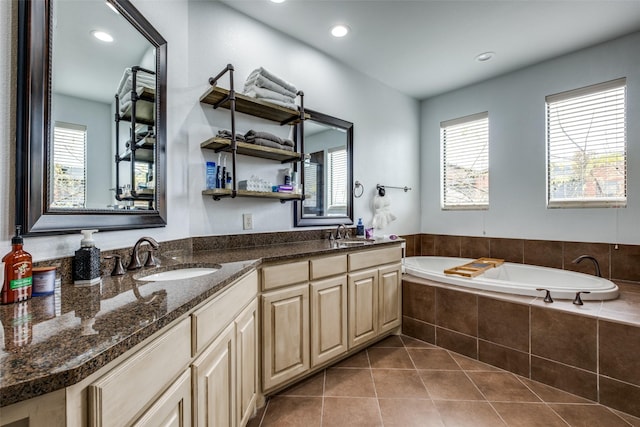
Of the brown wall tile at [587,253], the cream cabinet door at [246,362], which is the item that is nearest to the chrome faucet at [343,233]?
the cream cabinet door at [246,362]

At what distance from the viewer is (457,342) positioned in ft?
7.66

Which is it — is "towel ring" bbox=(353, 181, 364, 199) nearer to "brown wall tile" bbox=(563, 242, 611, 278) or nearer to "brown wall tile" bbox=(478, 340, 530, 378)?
"brown wall tile" bbox=(478, 340, 530, 378)

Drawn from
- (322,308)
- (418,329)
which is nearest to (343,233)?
(322,308)

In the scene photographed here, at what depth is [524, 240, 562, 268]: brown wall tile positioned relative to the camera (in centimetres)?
279

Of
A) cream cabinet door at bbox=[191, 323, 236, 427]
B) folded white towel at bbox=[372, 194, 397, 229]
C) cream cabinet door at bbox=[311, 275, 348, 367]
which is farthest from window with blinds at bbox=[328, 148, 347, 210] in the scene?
cream cabinet door at bbox=[191, 323, 236, 427]

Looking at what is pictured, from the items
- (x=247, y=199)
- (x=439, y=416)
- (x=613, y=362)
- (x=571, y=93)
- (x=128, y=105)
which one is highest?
(x=571, y=93)

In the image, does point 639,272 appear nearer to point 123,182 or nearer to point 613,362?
point 613,362

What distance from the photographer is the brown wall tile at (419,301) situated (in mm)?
2500

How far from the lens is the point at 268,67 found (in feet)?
7.74

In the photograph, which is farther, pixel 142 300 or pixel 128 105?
pixel 128 105

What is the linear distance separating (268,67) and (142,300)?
6.81 feet

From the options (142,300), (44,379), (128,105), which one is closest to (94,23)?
(128,105)

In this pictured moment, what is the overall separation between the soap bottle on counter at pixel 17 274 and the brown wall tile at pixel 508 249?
3632 millimetres

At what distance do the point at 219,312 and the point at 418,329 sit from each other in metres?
2.03
